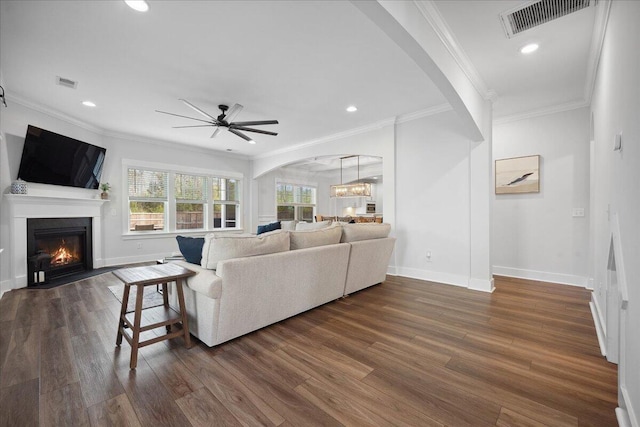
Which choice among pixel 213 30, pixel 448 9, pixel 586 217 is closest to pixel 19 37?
pixel 213 30

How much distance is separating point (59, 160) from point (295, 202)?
597cm

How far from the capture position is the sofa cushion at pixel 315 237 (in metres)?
2.80

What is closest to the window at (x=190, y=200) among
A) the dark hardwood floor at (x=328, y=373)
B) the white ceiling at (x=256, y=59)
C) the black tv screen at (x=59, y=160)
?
the black tv screen at (x=59, y=160)

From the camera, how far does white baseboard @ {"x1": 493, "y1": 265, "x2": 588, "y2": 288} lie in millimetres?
3945

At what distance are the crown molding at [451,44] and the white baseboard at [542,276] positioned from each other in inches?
109

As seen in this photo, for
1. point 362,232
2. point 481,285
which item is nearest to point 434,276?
point 481,285

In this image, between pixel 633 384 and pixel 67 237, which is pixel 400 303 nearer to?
pixel 633 384

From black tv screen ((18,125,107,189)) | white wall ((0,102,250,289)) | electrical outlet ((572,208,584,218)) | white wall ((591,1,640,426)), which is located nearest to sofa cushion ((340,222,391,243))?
white wall ((591,1,640,426))

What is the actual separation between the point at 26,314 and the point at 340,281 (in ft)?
11.0

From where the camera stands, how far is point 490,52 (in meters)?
2.78

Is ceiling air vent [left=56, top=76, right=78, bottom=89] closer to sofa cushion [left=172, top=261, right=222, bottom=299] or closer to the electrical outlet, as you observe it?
sofa cushion [left=172, top=261, right=222, bottom=299]

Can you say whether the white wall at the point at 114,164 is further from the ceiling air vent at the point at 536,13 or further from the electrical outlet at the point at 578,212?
the electrical outlet at the point at 578,212

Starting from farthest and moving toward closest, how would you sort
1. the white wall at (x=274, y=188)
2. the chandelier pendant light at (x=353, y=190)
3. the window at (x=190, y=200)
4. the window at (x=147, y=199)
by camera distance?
the white wall at (x=274, y=188)
the chandelier pendant light at (x=353, y=190)
the window at (x=190, y=200)
the window at (x=147, y=199)

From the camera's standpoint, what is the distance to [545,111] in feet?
13.7
